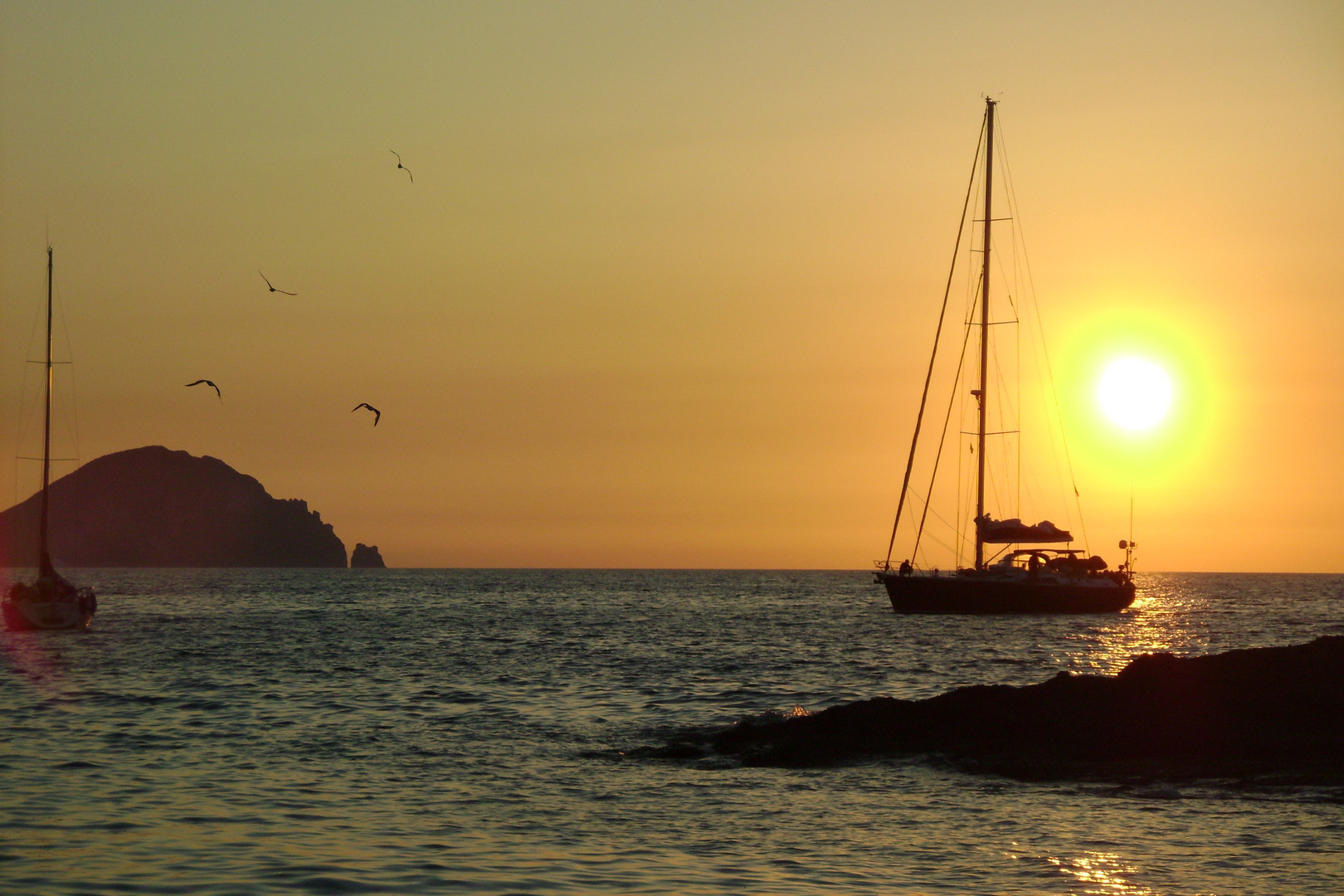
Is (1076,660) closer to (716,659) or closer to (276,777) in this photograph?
(716,659)

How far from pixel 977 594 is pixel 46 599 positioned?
42.7 meters

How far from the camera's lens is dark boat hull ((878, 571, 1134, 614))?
60.8 metres

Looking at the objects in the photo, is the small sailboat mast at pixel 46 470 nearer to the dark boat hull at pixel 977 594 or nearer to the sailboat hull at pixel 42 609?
the sailboat hull at pixel 42 609

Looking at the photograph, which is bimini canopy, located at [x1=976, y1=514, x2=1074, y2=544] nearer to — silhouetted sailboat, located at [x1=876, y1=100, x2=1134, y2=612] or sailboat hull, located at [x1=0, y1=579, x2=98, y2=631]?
silhouetted sailboat, located at [x1=876, y1=100, x2=1134, y2=612]

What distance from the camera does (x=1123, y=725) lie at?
826 inches

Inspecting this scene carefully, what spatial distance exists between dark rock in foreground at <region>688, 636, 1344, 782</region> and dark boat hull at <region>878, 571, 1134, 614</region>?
38135 millimetres

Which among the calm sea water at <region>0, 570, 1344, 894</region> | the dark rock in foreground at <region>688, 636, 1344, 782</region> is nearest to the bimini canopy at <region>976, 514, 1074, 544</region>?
the calm sea water at <region>0, 570, 1344, 894</region>

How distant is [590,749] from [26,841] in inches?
397

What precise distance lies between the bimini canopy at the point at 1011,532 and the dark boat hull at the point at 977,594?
2.20 metres

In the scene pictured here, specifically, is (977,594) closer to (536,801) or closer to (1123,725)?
(1123,725)

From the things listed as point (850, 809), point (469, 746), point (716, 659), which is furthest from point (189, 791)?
point (716, 659)

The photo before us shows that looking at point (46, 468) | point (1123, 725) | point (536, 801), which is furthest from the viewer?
point (46, 468)

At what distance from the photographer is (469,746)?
23203mm

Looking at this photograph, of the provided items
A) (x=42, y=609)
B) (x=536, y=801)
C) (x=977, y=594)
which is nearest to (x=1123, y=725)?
(x=536, y=801)
